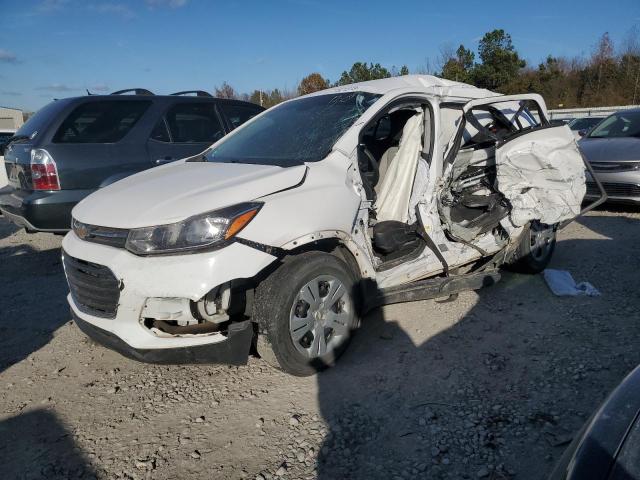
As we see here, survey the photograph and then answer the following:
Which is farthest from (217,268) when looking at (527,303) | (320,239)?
(527,303)

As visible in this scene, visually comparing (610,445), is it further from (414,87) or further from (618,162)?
(618,162)

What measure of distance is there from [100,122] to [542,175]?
A: 470 cm

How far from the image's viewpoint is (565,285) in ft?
14.5

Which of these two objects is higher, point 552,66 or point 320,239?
point 552,66

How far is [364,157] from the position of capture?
3.64 m

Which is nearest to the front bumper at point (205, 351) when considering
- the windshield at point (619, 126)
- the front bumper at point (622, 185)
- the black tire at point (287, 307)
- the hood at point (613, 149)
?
the black tire at point (287, 307)

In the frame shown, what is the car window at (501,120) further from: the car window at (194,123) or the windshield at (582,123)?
the windshield at (582,123)

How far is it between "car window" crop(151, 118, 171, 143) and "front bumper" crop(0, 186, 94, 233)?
3.47 feet

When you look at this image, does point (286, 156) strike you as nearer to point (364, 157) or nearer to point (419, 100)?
point (364, 157)

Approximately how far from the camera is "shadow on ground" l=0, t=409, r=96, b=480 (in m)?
2.35

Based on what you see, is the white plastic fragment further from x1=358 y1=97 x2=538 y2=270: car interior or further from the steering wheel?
the steering wheel

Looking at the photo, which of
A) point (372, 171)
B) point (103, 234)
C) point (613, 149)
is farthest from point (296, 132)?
point (613, 149)

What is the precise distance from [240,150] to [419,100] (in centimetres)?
154

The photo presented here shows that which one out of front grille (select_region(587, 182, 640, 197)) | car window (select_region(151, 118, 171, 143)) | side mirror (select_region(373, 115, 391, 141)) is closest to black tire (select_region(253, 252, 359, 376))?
side mirror (select_region(373, 115, 391, 141))
